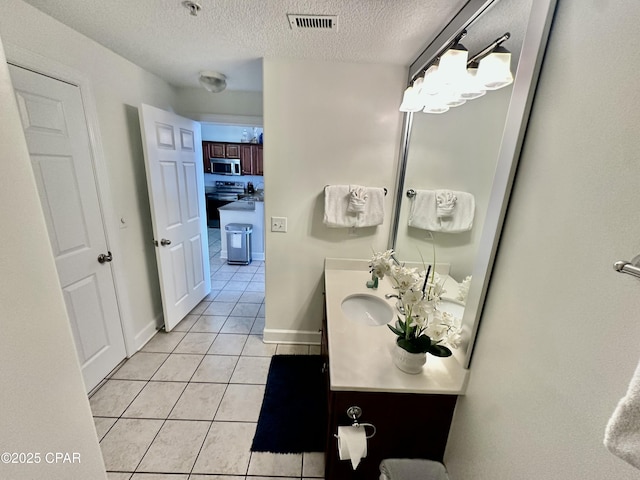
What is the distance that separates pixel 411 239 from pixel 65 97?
2.25 meters

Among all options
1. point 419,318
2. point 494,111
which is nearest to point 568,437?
point 419,318

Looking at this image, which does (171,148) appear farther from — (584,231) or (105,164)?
(584,231)

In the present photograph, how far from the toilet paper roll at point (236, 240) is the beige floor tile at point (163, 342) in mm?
1891

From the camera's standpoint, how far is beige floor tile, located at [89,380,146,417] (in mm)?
1567

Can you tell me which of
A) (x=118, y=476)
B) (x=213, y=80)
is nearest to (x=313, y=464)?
(x=118, y=476)

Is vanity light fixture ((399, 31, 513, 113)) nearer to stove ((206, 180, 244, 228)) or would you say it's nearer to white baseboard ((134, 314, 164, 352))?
white baseboard ((134, 314, 164, 352))

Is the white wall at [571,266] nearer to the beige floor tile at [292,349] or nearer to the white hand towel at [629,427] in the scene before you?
the white hand towel at [629,427]

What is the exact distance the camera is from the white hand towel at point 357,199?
180 centimetres

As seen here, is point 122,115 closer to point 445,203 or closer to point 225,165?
point 445,203

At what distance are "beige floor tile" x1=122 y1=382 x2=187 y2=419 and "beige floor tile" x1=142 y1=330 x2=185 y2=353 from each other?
375 millimetres

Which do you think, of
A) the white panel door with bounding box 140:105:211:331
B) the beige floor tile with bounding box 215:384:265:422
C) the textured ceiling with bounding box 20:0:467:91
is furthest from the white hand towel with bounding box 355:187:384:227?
the white panel door with bounding box 140:105:211:331

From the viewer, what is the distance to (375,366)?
1.02 metres

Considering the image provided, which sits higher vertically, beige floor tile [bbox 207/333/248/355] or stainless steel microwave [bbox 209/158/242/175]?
stainless steel microwave [bbox 209/158/242/175]

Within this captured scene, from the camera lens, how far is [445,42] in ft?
3.92
